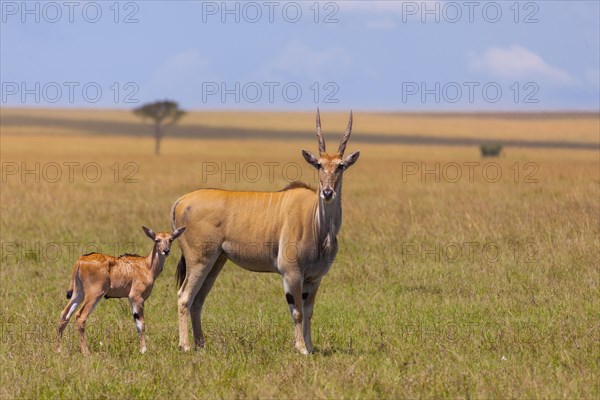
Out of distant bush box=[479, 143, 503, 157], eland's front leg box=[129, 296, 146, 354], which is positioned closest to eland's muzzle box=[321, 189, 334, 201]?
eland's front leg box=[129, 296, 146, 354]

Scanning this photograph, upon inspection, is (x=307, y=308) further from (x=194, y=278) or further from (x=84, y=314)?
(x=84, y=314)

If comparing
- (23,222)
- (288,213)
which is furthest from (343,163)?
(23,222)

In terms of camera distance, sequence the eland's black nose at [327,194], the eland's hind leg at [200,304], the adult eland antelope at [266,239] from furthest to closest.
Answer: the eland's hind leg at [200,304] → the adult eland antelope at [266,239] → the eland's black nose at [327,194]

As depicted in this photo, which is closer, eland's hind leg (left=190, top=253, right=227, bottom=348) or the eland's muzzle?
the eland's muzzle

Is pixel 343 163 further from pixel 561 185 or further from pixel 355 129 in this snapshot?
pixel 355 129

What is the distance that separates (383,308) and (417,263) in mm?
2947

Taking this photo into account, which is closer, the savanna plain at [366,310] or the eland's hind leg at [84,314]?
the savanna plain at [366,310]

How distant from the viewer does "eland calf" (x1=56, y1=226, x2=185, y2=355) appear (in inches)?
341

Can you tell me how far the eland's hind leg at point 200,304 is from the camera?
930 cm

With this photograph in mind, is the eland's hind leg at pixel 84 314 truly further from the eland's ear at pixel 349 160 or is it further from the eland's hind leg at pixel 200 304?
the eland's ear at pixel 349 160

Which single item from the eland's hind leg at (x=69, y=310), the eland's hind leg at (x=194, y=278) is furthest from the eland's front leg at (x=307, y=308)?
the eland's hind leg at (x=69, y=310)

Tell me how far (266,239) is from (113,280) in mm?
1469

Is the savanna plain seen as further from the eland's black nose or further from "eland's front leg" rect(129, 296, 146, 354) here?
the eland's black nose

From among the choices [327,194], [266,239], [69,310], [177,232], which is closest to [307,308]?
[266,239]
